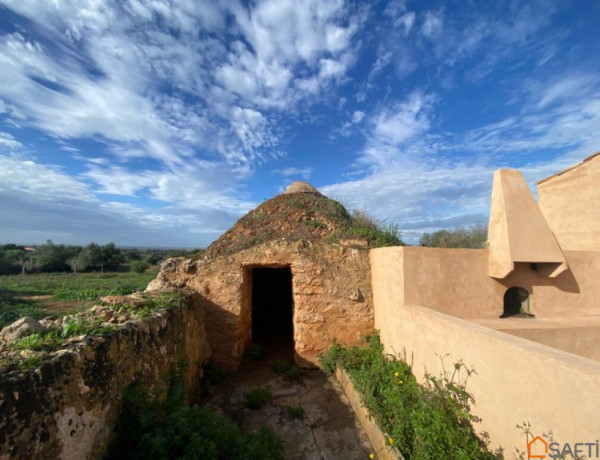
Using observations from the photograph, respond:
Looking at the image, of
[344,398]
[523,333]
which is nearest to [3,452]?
[344,398]

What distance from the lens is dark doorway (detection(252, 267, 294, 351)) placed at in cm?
968

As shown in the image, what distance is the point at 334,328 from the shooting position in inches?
234

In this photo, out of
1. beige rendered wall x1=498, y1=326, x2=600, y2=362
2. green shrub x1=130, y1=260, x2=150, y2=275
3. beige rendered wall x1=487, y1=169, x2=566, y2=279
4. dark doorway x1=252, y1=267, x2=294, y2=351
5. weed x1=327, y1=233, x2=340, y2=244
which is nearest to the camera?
beige rendered wall x1=498, y1=326, x2=600, y2=362

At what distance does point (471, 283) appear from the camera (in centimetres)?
490

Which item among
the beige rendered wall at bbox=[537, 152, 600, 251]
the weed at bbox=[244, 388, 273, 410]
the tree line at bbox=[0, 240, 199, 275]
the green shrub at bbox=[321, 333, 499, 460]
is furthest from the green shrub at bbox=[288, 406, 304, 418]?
the tree line at bbox=[0, 240, 199, 275]

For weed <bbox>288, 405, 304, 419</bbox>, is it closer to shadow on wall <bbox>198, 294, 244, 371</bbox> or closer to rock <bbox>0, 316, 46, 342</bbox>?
shadow on wall <bbox>198, 294, 244, 371</bbox>

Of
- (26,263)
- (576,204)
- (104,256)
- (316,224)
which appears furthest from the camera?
(104,256)

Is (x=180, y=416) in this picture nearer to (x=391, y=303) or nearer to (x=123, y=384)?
(x=123, y=384)

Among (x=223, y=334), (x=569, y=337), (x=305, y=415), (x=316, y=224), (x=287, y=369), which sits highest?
(x=316, y=224)

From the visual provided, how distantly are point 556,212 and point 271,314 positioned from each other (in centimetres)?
954

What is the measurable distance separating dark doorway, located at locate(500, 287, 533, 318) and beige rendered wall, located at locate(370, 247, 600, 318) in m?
0.09

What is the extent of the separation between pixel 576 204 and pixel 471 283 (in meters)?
4.91

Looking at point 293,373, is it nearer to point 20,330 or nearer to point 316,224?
point 316,224

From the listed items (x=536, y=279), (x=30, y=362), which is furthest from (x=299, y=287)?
(x=536, y=279)
